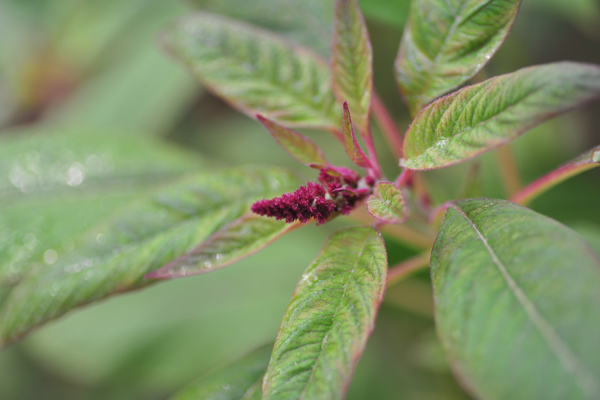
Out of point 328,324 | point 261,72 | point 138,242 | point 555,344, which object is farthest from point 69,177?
point 555,344

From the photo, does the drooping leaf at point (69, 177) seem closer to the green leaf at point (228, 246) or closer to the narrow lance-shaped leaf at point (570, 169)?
the green leaf at point (228, 246)

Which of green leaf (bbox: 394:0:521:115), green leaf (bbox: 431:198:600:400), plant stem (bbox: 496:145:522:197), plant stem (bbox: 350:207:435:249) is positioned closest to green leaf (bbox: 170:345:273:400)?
plant stem (bbox: 350:207:435:249)

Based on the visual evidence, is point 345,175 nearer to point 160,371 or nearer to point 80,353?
point 160,371

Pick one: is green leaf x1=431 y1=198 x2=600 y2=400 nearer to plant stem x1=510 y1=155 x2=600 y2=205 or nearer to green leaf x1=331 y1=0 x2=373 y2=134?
plant stem x1=510 y1=155 x2=600 y2=205

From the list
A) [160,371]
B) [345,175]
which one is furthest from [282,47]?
[160,371]

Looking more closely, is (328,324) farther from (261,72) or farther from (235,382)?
(261,72)

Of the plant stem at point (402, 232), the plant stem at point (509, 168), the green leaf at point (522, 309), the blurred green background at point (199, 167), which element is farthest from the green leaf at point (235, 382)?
the plant stem at point (509, 168)
